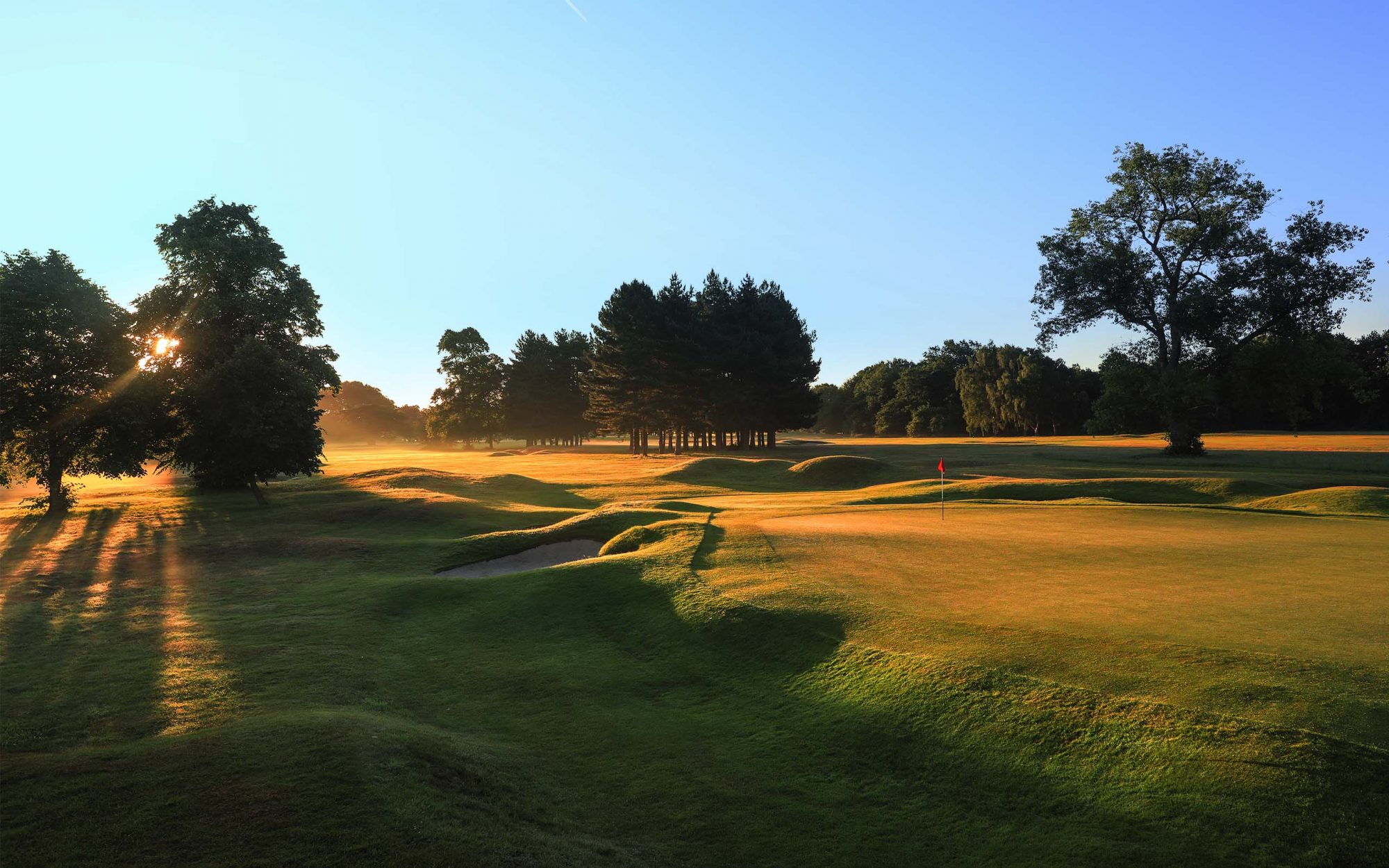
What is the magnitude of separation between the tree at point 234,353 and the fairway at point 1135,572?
27.2 metres

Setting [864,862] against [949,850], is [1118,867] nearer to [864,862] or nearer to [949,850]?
[949,850]

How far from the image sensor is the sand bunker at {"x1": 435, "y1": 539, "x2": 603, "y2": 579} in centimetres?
2102

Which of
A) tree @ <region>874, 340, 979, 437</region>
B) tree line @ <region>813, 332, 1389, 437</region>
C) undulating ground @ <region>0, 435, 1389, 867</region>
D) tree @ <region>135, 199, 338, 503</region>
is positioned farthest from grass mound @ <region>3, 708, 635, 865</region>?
tree @ <region>874, 340, 979, 437</region>

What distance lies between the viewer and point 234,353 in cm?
3756

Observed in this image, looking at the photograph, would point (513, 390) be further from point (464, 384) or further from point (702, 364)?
point (702, 364)

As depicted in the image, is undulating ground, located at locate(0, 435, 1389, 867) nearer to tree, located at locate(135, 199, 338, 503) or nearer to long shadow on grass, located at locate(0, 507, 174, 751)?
long shadow on grass, located at locate(0, 507, 174, 751)

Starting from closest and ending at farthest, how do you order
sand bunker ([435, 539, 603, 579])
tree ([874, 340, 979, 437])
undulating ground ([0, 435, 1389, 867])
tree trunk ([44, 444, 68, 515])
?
undulating ground ([0, 435, 1389, 867]), sand bunker ([435, 539, 603, 579]), tree trunk ([44, 444, 68, 515]), tree ([874, 340, 979, 437])

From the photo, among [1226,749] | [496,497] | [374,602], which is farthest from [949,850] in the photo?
[496,497]

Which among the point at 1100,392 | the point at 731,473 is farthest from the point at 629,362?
the point at 1100,392

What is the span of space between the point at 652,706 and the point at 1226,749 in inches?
265

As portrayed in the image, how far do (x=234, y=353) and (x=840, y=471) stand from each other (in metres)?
34.1

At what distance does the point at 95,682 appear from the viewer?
432 inches

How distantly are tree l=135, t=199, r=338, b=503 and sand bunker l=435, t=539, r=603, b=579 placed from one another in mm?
19905

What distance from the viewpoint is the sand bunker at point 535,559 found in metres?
21.0
